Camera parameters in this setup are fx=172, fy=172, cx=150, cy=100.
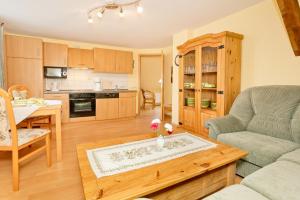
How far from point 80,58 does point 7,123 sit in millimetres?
3334

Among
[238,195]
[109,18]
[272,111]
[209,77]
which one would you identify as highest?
[109,18]

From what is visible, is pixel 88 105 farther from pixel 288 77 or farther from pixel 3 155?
pixel 288 77

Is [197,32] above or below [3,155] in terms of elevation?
above

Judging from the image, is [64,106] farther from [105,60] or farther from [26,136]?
[26,136]

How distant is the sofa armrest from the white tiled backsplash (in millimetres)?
3823

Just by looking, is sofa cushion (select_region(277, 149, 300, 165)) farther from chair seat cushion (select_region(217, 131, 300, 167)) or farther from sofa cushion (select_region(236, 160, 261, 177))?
sofa cushion (select_region(236, 160, 261, 177))

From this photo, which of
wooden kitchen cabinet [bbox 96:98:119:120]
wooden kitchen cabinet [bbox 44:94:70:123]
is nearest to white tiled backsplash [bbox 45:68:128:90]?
wooden kitchen cabinet [bbox 44:94:70:123]

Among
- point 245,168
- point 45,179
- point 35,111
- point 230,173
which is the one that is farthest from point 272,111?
point 35,111

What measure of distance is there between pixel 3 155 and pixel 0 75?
169 centimetres

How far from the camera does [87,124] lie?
441 cm

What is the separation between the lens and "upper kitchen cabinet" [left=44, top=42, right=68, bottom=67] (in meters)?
4.23

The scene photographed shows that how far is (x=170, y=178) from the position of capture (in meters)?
1.07

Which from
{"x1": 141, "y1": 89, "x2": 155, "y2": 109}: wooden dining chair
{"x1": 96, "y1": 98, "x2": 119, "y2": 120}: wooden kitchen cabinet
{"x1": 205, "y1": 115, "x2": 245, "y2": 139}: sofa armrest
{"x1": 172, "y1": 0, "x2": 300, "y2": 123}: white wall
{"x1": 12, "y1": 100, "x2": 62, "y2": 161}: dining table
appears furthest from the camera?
{"x1": 141, "y1": 89, "x2": 155, "y2": 109}: wooden dining chair

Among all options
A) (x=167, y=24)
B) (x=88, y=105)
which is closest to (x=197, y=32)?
(x=167, y=24)
